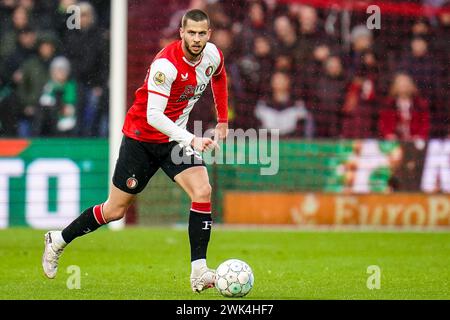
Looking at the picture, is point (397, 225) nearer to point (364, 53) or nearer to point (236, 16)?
point (364, 53)

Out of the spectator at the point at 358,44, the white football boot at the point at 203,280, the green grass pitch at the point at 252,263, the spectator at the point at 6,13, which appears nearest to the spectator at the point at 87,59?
the spectator at the point at 6,13

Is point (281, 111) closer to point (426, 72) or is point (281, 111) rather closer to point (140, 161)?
point (426, 72)

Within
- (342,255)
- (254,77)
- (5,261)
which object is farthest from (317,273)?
(254,77)

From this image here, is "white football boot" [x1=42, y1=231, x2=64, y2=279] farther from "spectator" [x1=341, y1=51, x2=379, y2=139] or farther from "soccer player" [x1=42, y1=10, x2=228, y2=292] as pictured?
"spectator" [x1=341, y1=51, x2=379, y2=139]

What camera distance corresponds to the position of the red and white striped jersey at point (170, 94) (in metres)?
7.96

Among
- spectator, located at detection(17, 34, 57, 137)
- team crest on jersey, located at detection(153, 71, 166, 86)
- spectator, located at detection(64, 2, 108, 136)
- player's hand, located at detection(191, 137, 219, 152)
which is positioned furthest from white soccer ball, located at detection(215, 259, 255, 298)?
spectator, located at detection(17, 34, 57, 137)

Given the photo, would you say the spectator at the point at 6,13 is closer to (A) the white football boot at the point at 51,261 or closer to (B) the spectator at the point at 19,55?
(B) the spectator at the point at 19,55

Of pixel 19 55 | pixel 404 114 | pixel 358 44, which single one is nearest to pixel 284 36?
pixel 358 44

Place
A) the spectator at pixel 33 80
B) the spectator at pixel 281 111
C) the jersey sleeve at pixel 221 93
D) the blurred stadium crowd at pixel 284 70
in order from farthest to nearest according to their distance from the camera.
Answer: the spectator at pixel 281 111, the blurred stadium crowd at pixel 284 70, the spectator at pixel 33 80, the jersey sleeve at pixel 221 93

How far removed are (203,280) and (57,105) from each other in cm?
741

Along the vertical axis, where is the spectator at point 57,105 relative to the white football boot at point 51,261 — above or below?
above

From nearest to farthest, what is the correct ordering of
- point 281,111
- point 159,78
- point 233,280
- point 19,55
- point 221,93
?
point 233,280 < point 159,78 < point 221,93 < point 19,55 < point 281,111

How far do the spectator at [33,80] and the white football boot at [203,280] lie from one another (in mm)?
7361

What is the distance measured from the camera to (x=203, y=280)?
25.6 feet
